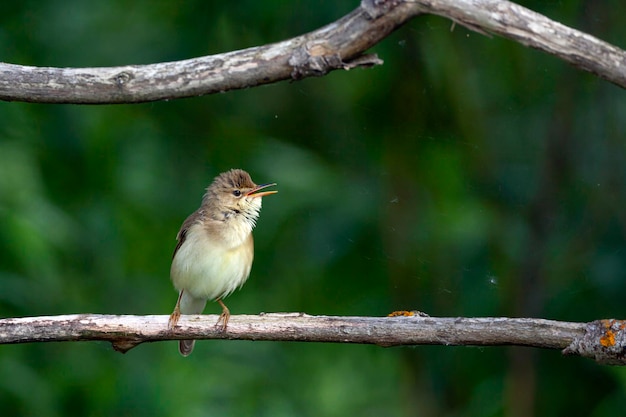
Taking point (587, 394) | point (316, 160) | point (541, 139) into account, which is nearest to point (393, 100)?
point (316, 160)

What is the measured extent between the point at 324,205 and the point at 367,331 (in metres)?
2.78

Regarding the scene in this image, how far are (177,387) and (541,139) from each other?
3.46 metres

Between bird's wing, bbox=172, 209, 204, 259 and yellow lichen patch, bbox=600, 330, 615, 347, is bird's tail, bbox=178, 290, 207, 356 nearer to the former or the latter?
bird's wing, bbox=172, 209, 204, 259

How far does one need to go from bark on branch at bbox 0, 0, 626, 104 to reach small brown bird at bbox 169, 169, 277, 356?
1688 millimetres

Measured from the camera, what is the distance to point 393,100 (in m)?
7.25

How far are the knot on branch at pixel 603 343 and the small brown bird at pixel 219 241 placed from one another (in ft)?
7.62

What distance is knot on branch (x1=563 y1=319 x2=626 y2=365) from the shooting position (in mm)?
4062

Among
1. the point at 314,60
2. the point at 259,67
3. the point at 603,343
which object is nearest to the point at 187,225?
the point at 259,67

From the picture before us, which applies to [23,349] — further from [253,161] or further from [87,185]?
[253,161]

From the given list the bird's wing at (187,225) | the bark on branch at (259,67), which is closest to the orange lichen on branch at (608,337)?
the bark on branch at (259,67)

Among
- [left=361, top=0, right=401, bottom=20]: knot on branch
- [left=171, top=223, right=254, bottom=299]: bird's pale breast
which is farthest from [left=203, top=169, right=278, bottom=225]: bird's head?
[left=361, top=0, right=401, bottom=20]: knot on branch

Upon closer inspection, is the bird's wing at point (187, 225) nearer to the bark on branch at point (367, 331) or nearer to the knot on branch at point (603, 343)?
the bark on branch at point (367, 331)

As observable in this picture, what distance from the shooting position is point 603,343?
408 cm

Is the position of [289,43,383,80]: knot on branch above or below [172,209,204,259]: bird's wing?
below
